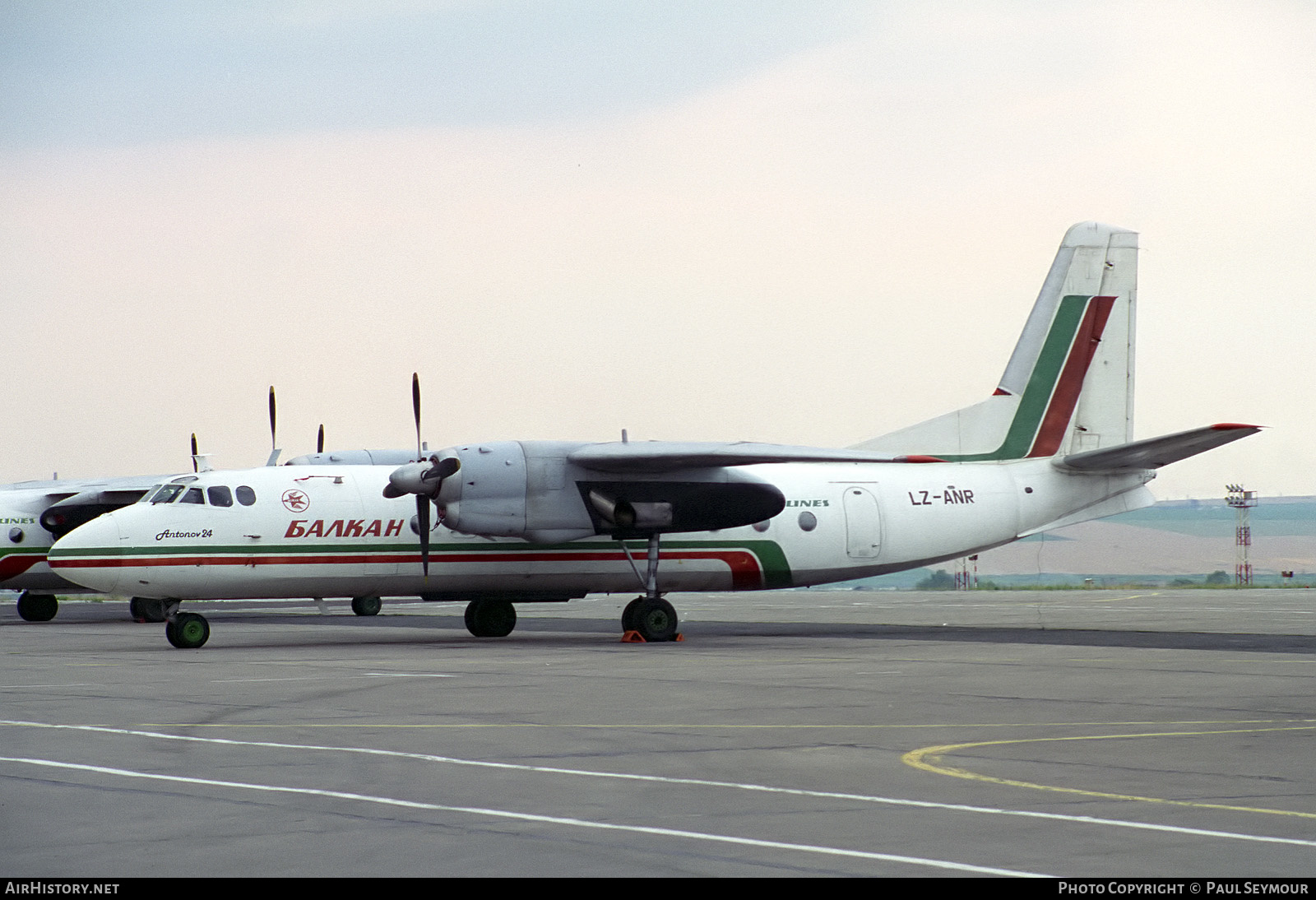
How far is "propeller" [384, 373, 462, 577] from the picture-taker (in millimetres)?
26125

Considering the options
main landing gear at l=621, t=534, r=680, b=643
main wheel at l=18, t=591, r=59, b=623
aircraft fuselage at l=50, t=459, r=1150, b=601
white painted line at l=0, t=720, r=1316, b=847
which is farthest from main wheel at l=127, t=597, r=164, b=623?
white painted line at l=0, t=720, r=1316, b=847

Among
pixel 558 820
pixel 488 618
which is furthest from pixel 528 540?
pixel 558 820

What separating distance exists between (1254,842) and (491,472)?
19337mm

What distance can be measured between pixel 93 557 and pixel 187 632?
76.4 inches

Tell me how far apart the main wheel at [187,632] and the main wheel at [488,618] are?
548 centimetres

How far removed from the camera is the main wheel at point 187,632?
84.5ft

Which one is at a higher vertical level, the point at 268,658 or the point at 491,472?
the point at 491,472

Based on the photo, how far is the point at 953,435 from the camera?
3089 centimetres

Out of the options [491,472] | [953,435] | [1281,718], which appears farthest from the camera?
[953,435]

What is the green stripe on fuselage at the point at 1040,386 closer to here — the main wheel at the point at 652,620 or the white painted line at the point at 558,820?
the main wheel at the point at 652,620

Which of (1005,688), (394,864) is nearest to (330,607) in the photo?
(1005,688)

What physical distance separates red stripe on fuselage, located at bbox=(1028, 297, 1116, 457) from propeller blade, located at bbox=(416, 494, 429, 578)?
12167 millimetres

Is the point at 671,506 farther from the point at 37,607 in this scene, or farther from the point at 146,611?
the point at 37,607
